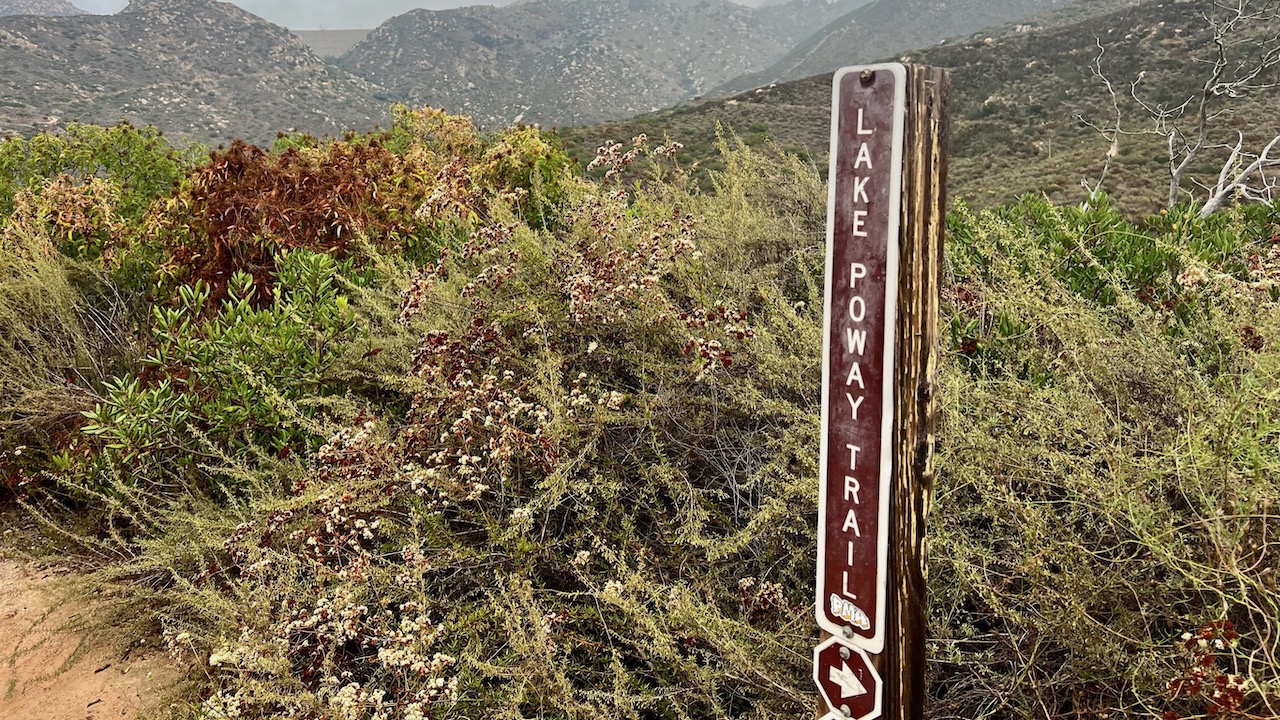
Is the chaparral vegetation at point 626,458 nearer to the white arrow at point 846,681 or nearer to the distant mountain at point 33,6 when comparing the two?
the white arrow at point 846,681

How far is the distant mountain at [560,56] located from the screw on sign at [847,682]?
66.4 metres

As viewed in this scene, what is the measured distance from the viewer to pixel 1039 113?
25828 mm

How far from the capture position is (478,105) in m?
87.2

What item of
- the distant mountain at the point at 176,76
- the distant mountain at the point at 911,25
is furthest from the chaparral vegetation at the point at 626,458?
the distant mountain at the point at 911,25

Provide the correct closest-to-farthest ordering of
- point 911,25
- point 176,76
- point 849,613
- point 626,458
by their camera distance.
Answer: point 849,613 → point 626,458 → point 176,76 → point 911,25

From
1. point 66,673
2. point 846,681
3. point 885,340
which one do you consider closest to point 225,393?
point 66,673

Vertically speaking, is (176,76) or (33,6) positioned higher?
(33,6)

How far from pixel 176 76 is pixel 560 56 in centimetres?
7595

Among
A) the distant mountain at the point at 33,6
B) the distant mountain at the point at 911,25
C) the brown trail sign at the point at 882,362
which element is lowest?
the brown trail sign at the point at 882,362

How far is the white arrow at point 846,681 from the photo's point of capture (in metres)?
1.44

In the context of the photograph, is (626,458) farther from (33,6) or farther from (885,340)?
(33,6)

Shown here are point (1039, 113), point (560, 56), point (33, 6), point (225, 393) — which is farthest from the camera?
point (33, 6)

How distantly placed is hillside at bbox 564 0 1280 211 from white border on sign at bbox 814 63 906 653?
1615 cm

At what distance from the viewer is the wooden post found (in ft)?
4.15
